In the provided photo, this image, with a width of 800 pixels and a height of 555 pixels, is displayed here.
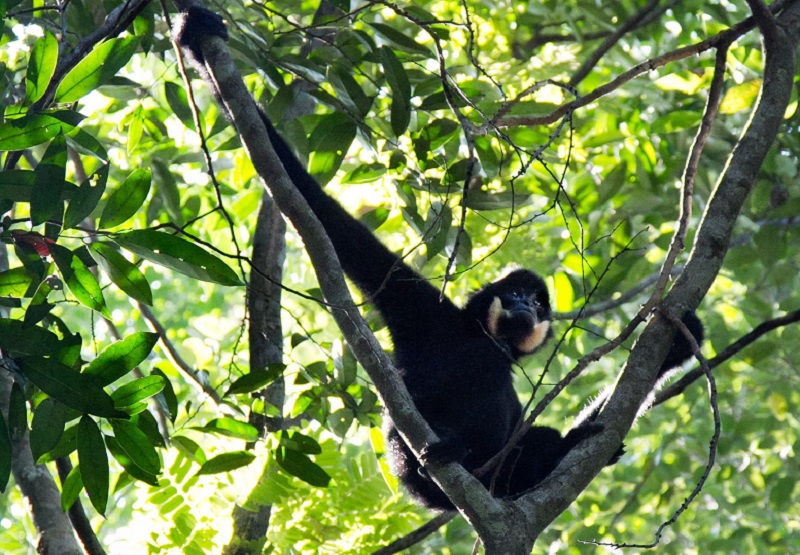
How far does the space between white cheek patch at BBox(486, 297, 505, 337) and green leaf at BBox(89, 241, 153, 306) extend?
8.94 ft

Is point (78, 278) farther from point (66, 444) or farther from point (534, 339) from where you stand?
point (534, 339)

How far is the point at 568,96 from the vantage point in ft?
19.8

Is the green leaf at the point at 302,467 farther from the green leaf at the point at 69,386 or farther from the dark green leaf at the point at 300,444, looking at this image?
the green leaf at the point at 69,386

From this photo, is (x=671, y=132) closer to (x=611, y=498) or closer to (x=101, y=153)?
(x=611, y=498)

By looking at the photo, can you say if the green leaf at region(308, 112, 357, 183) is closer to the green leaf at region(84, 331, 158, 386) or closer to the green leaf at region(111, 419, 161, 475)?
the green leaf at region(84, 331, 158, 386)

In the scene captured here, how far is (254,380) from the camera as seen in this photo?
144 inches

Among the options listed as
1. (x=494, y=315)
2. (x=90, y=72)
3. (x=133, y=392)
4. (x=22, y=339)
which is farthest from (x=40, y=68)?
(x=494, y=315)

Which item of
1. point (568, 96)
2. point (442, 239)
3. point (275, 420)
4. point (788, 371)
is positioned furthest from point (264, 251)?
point (788, 371)

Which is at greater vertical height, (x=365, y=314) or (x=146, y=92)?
(x=146, y=92)

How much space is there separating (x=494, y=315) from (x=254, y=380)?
1898 mm

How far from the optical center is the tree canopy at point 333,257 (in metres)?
2.72

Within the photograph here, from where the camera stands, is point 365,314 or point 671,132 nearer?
point 365,314

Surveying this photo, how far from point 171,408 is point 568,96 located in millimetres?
3863

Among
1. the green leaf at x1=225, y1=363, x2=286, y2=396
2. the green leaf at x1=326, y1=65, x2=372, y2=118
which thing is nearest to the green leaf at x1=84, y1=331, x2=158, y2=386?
the green leaf at x1=225, y1=363, x2=286, y2=396
